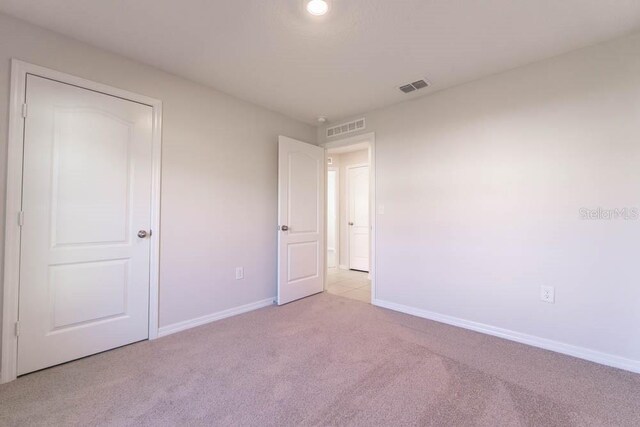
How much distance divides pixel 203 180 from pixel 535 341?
3.31m

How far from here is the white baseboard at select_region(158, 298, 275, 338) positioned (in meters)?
2.54

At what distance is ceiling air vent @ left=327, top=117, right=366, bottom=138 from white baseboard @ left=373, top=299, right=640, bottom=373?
7.37 feet

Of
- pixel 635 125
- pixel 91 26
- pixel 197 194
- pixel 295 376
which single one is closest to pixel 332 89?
pixel 197 194

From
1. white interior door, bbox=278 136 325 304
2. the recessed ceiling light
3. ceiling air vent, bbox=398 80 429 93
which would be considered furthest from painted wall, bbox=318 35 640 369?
the recessed ceiling light

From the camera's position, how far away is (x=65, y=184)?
6.64 ft

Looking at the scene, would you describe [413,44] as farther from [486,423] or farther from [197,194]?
[486,423]

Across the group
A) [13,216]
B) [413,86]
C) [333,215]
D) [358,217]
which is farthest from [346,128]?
[13,216]

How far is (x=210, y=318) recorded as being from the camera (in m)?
2.84

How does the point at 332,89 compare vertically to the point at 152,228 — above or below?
above

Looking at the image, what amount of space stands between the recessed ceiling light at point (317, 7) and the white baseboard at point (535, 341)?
9.42 feet

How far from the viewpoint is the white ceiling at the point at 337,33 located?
1.76m

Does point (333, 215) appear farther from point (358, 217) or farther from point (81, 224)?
point (81, 224)

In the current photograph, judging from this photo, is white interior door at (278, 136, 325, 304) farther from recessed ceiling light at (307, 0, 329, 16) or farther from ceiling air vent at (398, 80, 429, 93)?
recessed ceiling light at (307, 0, 329, 16)

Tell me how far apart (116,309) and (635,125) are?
13.6 feet
